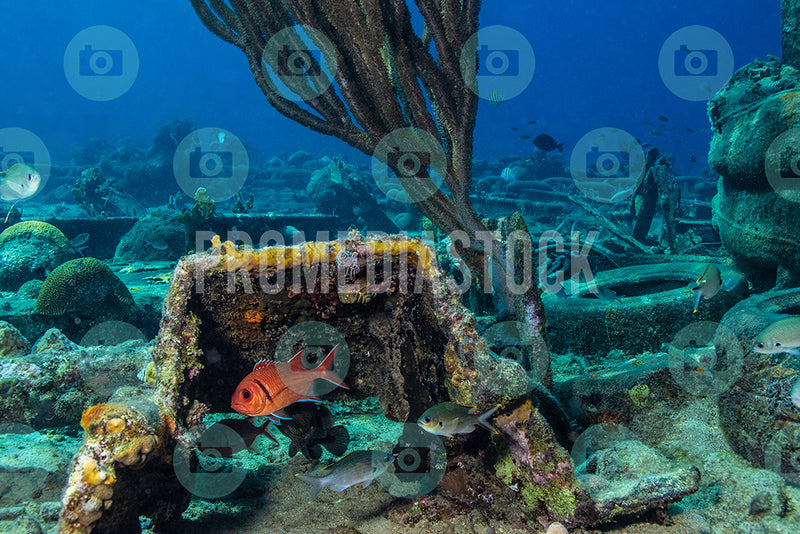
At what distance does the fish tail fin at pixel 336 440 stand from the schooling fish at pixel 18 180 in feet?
18.4

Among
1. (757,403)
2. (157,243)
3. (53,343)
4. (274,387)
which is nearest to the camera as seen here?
(274,387)

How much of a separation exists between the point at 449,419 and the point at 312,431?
970 millimetres

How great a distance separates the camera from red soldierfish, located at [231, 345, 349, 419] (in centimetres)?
177

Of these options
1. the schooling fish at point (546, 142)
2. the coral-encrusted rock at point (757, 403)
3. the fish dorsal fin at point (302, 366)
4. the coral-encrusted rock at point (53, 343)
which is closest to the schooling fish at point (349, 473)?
the fish dorsal fin at point (302, 366)

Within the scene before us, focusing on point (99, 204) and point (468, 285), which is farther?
point (99, 204)

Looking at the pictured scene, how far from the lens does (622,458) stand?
2584 mm

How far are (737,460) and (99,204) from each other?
1810 centimetres

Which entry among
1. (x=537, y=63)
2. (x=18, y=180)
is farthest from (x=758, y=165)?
(x=537, y=63)

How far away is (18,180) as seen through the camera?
5.25 m

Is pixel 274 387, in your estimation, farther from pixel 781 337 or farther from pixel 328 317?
pixel 781 337

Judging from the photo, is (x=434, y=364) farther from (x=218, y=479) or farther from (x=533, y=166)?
(x=533, y=166)

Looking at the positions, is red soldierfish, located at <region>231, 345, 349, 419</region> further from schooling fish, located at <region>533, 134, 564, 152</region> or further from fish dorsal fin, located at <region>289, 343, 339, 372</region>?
schooling fish, located at <region>533, 134, 564, 152</region>

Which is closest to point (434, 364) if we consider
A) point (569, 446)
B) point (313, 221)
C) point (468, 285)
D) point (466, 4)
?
point (569, 446)

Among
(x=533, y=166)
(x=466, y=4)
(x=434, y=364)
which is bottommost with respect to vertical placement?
(x=434, y=364)
